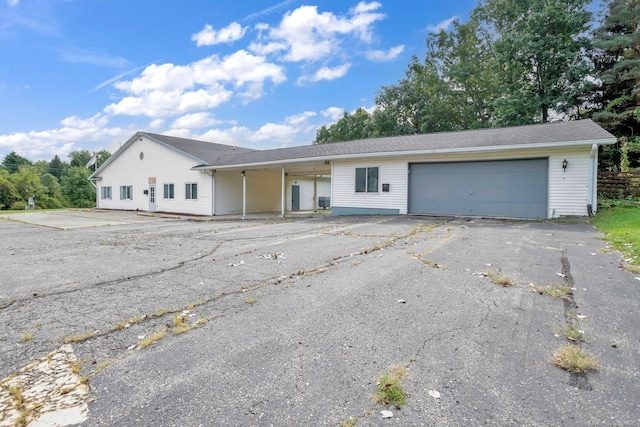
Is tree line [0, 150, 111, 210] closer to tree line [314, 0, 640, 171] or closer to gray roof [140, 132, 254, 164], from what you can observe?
gray roof [140, 132, 254, 164]

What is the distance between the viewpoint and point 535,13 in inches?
822

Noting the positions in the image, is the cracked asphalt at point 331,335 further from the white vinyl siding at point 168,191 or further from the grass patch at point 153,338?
the white vinyl siding at point 168,191

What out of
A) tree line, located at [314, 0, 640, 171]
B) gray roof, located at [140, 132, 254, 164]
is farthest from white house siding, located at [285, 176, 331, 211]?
tree line, located at [314, 0, 640, 171]

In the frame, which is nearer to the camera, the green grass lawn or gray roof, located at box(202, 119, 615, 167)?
the green grass lawn

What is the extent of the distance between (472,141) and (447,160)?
1.04 meters

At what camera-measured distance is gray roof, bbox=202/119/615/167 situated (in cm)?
1010

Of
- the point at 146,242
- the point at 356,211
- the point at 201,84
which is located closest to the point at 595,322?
the point at 146,242

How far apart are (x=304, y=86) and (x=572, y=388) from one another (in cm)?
2475

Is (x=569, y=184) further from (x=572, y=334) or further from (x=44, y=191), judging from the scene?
(x=44, y=191)

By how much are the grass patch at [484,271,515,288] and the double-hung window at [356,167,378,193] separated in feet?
31.0

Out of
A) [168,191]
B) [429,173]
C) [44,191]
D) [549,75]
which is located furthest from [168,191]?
[44,191]

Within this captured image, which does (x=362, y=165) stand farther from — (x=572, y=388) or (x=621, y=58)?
(x=621, y=58)

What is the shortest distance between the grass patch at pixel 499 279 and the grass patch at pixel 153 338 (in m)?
3.69

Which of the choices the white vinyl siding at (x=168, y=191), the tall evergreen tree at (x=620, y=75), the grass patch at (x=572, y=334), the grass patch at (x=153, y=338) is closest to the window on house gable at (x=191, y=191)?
the white vinyl siding at (x=168, y=191)
